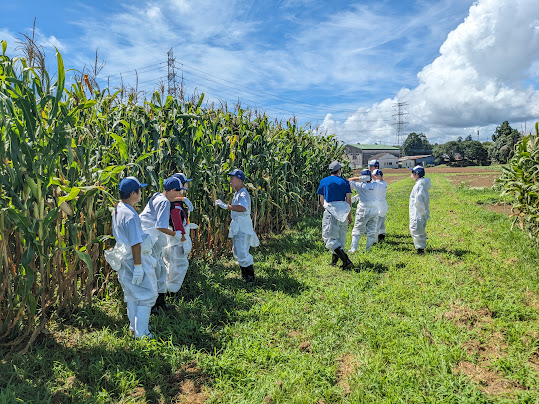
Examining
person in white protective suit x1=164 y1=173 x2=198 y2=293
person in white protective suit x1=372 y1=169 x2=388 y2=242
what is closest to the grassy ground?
person in white protective suit x1=164 y1=173 x2=198 y2=293

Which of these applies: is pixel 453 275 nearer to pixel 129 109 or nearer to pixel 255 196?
pixel 255 196

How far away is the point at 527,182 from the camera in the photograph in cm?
781

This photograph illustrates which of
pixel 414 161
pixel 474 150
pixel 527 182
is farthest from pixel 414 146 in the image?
pixel 527 182

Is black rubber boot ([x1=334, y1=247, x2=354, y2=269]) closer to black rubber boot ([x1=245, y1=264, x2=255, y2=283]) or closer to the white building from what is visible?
black rubber boot ([x1=245, y1=264, x2=255, y2=283])

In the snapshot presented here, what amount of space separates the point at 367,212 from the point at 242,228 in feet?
10.5

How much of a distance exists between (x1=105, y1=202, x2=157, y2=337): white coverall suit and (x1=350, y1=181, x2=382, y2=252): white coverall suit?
4890mm

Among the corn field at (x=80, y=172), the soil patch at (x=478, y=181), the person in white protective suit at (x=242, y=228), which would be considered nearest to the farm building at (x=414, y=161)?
the soil patch at (x=478, y=181)

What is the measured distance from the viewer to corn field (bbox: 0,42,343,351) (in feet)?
10.7

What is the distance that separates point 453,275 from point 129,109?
247 inches

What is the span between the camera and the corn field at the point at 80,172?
327cm

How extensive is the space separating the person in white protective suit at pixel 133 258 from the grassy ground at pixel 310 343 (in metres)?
0.29

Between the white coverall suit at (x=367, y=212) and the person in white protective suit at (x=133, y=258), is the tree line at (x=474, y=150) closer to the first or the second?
the white coverall suit at (x=367, y=212)

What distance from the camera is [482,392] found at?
302 centimetres

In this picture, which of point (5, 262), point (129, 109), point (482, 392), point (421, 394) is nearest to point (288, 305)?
point (421, 394)
